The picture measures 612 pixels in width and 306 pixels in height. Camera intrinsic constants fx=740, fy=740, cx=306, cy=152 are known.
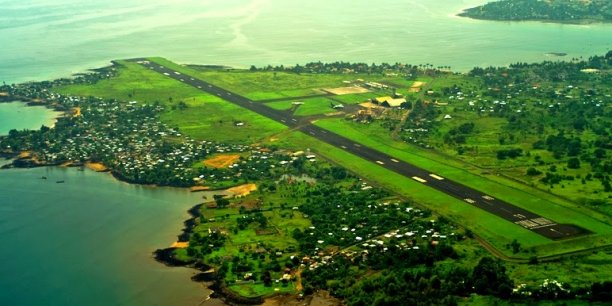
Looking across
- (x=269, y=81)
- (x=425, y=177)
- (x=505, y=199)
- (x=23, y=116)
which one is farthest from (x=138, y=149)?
(x=505, y=199)

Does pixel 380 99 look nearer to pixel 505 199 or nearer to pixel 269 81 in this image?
pixel 269 81

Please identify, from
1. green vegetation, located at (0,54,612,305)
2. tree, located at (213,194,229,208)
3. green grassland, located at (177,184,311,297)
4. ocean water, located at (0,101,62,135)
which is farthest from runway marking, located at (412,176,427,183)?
Answer: ocean water, located at (0,101,62,135)

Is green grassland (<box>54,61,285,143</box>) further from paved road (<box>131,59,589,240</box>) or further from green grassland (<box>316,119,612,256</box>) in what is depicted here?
green grassland (<box>316,119,612,256</box>)

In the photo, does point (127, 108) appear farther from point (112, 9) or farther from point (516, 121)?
point (112, 9)

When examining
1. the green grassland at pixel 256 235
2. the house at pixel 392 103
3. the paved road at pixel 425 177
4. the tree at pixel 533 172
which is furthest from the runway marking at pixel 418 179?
the house at pixel 392 103

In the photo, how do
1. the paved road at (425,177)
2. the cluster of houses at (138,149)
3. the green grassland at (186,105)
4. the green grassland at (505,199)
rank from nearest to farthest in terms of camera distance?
1. the green grassland at (505,199)
2. the paved road at (425,177)
3. the cluster of houses at (138,149)
4. the green grassland at (186,105)

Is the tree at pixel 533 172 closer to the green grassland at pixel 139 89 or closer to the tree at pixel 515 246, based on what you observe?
the tree at pixel 515 246
